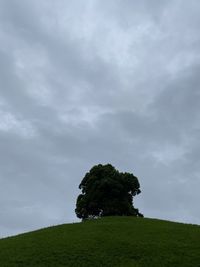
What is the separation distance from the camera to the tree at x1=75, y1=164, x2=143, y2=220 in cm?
5900

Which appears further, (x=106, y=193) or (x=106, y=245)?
(x=106, y=193)

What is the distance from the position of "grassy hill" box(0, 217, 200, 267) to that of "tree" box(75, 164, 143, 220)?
8634 millimetres

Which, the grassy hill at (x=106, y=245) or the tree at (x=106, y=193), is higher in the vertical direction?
the tree at (x=106, y=193)

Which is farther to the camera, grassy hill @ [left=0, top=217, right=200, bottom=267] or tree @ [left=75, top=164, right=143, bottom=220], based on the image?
tree @ [left=75, top=164, right=143, bottom=220]

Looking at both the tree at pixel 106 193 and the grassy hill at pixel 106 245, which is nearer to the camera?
the grassy hill at pixel 106 245

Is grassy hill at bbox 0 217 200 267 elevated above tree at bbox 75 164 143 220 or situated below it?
below

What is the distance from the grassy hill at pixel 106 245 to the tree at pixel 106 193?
8634 millimetres

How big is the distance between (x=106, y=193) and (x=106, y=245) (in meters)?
17.3

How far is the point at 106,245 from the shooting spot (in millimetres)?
41812

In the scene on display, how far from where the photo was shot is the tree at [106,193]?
5900 cm

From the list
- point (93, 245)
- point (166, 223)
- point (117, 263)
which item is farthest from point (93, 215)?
point (117, 263)

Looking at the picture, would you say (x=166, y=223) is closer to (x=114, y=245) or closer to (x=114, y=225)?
(x=114, y=225)

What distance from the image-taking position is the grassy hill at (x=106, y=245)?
38.7m

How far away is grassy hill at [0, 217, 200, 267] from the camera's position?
38.7 metres
